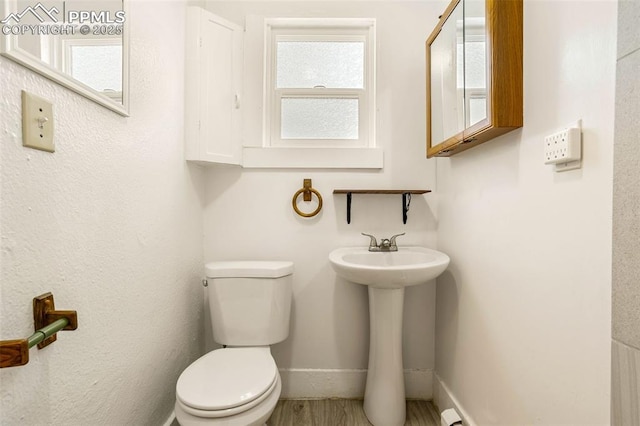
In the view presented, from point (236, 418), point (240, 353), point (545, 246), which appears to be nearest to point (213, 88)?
point (240, 353)

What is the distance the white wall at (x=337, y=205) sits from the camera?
172 cm

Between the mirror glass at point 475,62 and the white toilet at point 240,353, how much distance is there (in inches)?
42.6

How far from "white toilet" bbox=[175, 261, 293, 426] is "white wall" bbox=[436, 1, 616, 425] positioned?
0.85 meters

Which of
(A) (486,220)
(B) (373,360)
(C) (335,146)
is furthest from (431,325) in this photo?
(C) (335,146)

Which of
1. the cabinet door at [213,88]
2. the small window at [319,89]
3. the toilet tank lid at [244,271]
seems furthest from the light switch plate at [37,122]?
the small window at [319,89]

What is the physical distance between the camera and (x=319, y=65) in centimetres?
183

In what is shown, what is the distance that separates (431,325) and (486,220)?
83 cm

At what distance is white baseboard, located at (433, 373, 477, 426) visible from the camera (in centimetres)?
134

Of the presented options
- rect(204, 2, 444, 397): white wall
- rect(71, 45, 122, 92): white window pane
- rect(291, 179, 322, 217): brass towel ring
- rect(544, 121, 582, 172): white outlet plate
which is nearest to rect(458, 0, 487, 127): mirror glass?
rect(544, 121, 582, 172): white outlet plate

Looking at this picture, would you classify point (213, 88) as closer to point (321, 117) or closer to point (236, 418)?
point (321, 117)

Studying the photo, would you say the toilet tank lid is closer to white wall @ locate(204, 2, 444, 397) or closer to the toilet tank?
the toilet tank

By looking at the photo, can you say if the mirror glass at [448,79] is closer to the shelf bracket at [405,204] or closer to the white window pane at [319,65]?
the shelf bracket at [405,204]

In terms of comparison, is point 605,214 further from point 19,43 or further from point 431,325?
point 19,43

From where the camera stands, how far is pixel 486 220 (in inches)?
47.8
